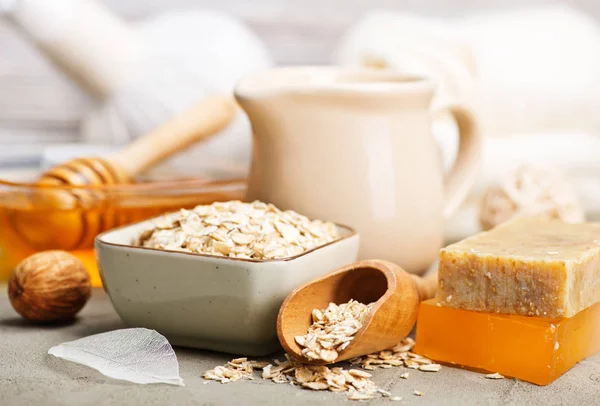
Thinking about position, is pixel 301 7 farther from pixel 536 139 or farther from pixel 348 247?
pixel 348 247

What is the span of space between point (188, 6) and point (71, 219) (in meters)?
0.90

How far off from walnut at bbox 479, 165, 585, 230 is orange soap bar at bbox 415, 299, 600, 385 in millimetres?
287

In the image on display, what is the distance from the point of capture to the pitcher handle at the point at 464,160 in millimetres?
918

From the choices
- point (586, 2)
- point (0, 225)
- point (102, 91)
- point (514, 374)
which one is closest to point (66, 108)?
point (102, 91)

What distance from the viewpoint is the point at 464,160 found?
93 centimetres

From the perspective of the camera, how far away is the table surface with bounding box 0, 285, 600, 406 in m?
0.58

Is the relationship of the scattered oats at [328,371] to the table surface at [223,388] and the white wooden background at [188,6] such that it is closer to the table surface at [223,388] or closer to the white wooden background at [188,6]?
the table surface at [223,388]

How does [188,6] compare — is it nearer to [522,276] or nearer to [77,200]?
[77,200]

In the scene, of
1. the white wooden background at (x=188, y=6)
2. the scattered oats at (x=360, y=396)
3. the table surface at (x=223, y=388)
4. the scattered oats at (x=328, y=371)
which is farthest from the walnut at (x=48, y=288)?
the white wooden background at (x=188, y=6)

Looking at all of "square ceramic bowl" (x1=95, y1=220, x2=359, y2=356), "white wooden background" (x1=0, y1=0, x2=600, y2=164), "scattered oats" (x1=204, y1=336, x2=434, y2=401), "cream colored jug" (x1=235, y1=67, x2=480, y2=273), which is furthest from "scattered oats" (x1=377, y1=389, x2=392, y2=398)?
"white wooden background" (x1=0, y1=0, x2=600, y2=164)

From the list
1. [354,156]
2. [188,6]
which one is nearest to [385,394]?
[354,156]

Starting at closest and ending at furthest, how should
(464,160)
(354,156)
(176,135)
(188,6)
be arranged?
1. (354,156)
2. (464,160)
3. (176,135)
4. (188,6)

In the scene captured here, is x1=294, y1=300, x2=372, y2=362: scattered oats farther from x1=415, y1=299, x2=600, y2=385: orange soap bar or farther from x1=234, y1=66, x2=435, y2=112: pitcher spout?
x1=234, y1=66, x2=435, y2=112: pitcher spout

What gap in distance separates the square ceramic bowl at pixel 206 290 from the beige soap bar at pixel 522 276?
4.0 inches
